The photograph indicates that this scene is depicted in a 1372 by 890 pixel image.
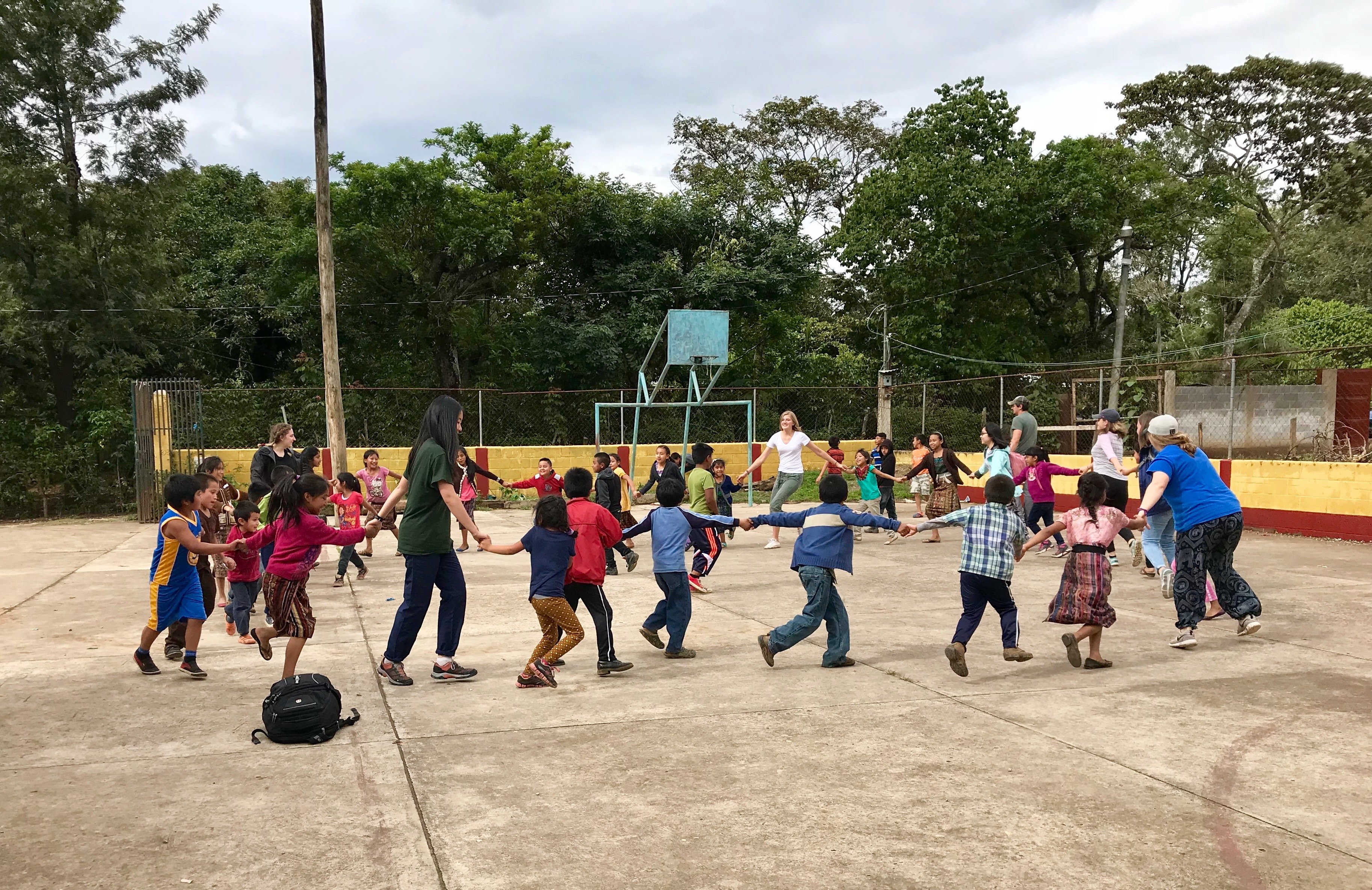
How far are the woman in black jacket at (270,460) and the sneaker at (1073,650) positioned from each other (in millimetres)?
7136

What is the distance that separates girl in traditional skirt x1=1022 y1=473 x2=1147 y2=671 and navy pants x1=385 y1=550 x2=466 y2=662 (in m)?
3.61

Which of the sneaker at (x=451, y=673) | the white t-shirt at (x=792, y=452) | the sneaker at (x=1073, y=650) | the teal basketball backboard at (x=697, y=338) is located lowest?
the sneaker at (x=451, y=673)

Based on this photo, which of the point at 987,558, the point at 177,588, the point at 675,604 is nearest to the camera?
the point at 987,558

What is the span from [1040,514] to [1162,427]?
521 cm

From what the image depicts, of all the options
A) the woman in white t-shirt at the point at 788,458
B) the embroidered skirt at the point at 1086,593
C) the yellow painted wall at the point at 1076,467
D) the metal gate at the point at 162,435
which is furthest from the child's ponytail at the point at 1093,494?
the metal gate at the point at 162,435

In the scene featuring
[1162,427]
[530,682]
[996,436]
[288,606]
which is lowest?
[530,682]

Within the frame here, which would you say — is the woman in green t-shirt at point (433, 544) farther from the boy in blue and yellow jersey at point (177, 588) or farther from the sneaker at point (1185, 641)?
the sneaker at point (1185, 641)

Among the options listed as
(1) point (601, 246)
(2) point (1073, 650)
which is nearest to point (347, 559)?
(2) point (1073, 650)

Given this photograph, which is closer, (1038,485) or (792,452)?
(1038,485)

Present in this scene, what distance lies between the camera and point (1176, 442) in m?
7.90

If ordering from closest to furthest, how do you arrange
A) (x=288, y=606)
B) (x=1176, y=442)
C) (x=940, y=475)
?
(x=288, y=606) → (x=1176, y=442) → (x=940, y=475)

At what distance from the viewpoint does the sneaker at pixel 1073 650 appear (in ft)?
21.8

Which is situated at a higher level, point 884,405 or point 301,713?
point 884,405

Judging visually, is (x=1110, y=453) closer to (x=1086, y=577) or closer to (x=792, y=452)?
(x=792, y=452)
